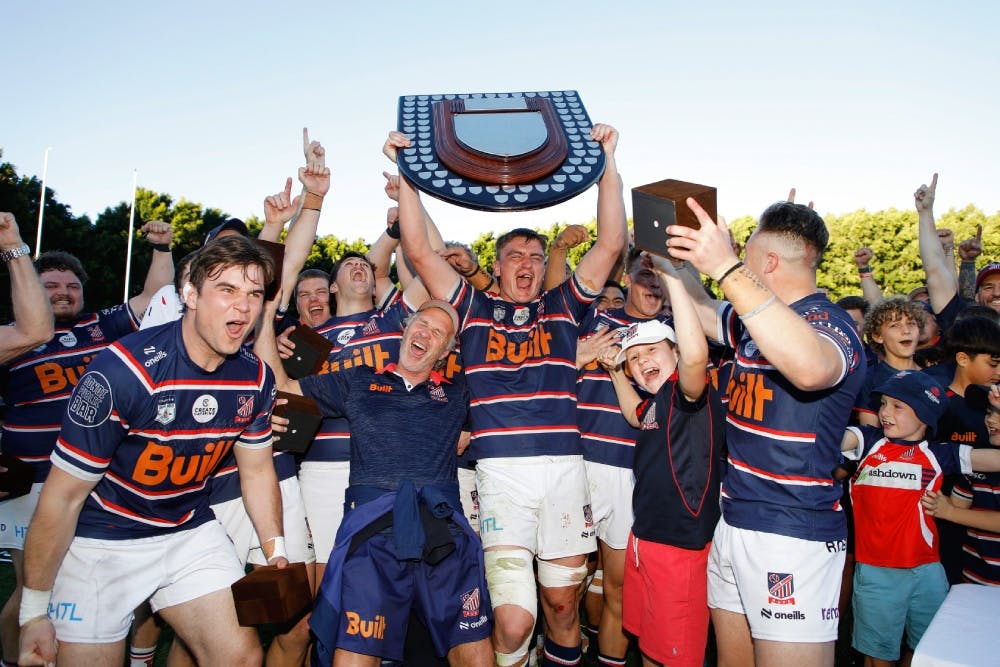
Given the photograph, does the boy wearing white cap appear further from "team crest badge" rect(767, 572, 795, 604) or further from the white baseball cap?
"team crest badge" rect(767, 572, 795, 604)

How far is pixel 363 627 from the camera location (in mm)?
3301

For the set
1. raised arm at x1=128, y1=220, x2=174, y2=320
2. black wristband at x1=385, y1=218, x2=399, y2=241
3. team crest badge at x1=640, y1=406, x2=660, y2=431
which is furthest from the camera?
black wristband at x1=385, y1=218, x2=399, y2=241

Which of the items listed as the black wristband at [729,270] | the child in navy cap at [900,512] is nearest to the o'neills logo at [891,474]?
the child in navy cap at [900,512]

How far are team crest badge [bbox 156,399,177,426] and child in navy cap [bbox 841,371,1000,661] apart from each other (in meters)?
3.56

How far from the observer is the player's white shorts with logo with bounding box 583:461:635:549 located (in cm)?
462

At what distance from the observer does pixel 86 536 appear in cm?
313

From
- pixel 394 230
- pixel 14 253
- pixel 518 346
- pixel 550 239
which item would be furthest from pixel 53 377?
pixel 550 239

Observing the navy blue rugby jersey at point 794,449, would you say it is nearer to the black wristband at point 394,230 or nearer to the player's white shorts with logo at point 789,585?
the player's white shorts with logo at point 789,585

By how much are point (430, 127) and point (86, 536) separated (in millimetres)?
→ 2650

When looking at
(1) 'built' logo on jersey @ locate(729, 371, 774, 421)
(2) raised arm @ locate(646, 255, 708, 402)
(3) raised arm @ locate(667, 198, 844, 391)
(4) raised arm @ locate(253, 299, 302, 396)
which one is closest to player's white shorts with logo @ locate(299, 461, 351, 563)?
(4) raised arm @ locate(253, 299, 302, 396)

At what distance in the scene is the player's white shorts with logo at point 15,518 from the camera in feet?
13.8

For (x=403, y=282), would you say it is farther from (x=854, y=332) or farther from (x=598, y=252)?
(x=854, y=332)

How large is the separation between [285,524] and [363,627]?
4.28 feet

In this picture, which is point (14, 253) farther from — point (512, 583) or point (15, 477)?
point (512, 583)
